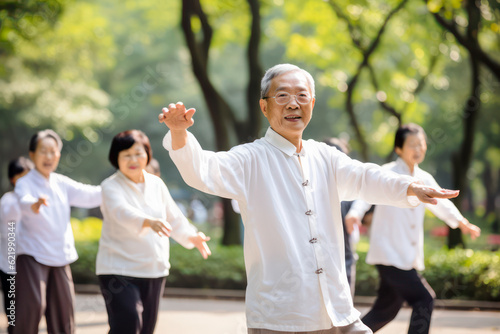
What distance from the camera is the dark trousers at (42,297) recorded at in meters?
5.62

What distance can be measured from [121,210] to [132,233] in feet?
0.77

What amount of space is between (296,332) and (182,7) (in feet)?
35.4

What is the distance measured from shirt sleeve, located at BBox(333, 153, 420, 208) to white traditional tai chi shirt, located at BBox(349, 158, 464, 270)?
7.97ft

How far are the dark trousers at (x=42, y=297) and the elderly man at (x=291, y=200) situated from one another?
113 inches

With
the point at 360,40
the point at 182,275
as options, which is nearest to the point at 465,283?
the point at 182,275

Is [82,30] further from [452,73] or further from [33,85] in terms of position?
[452,73]

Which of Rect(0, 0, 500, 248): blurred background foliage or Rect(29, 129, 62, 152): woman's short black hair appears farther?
Rect(0, 0, 500, 248): blurred background foliage

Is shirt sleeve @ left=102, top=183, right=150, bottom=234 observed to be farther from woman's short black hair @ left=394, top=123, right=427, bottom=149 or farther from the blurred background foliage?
the blurred background foliage

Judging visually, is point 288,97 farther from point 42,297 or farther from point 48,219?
point 42,297

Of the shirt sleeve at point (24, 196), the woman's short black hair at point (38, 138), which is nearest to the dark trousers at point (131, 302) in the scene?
the shirt sleeve at point (24, 196)

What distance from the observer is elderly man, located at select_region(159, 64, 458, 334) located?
10.7 ft

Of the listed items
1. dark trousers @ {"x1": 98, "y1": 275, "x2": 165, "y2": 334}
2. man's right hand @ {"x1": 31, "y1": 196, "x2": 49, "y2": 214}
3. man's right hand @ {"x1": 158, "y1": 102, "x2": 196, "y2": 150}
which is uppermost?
man's right hand @ {"x1": 158, "y1": 102, "x2": 196, "y2": 150}

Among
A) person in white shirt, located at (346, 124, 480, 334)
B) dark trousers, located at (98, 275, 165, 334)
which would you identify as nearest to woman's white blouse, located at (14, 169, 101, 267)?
dark trousers, located at (98, 275, 165, 334)

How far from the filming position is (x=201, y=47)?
13906mm
